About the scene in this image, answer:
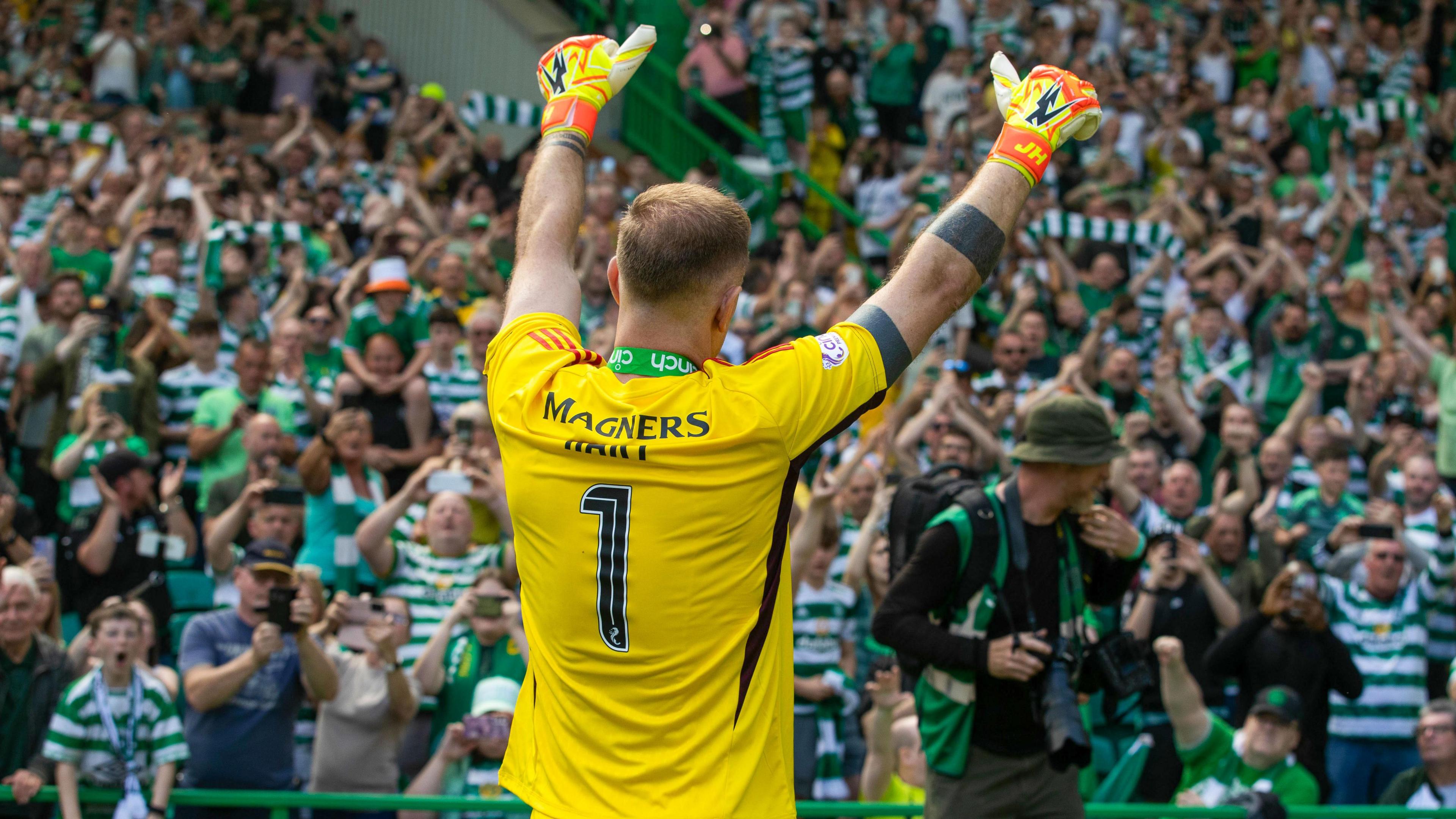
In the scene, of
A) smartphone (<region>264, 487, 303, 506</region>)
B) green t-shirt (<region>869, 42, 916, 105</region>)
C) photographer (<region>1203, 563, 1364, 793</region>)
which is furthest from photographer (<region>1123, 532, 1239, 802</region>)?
green t-shirt (<region>869, 42, 916, 105</region>)

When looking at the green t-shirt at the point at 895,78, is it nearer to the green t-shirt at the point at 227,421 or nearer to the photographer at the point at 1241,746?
the green t-shirt at the point at 227,421

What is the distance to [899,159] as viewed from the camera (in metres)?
16.2

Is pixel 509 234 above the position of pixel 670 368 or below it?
above

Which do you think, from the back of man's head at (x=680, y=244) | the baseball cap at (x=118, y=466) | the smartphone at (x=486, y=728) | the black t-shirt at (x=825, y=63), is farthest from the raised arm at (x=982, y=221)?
the black t-shirt at (x=825, y=63)

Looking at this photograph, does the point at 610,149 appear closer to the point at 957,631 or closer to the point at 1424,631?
the point at 1424,631

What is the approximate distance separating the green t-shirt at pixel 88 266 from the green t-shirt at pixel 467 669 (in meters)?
5.57

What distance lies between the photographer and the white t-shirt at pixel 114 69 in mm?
15273

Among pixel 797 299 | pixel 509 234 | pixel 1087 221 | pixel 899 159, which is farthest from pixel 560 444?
pixel 899 159

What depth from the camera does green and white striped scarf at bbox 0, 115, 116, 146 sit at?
1334 cm

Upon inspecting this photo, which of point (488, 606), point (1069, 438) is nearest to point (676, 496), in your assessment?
point (1069, 438)

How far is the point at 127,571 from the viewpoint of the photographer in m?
7.94

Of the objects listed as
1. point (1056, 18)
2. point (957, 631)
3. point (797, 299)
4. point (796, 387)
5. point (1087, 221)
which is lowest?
point (957, 631)

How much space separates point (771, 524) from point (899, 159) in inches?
551

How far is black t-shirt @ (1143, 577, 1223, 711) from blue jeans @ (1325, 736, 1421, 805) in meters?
0.70
